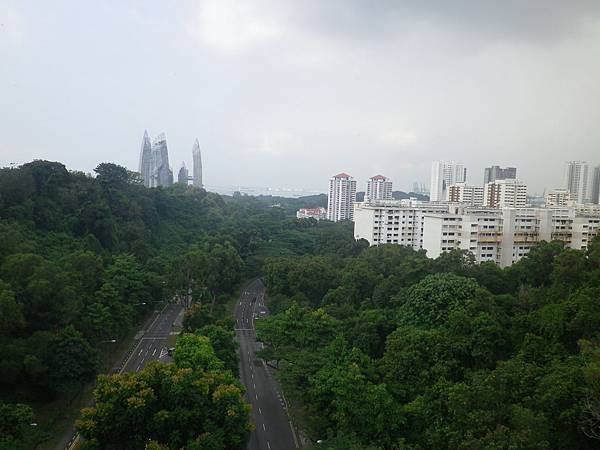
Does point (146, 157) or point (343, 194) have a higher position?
point (146, 157)

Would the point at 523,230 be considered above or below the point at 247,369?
above

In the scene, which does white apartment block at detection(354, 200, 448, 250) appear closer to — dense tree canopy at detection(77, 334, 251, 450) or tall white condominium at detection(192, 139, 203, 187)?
dense tree canopy at detection(77, 334, 251, 450)

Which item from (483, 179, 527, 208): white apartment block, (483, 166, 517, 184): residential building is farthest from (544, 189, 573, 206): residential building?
(483, 166, 517, 184): residential building

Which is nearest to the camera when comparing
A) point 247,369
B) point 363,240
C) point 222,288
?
point 247,369

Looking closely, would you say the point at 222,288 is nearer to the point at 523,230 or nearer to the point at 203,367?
the point at 203,367

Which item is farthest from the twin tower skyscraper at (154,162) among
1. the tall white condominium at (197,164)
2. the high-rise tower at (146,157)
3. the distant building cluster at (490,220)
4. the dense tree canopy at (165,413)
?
the dense tree canopy at (165,413)

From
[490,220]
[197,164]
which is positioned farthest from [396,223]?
[197,164]

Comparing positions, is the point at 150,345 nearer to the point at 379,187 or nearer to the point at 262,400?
the point at 262,400

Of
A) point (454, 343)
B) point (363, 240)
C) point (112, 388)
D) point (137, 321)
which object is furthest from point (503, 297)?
point (363, 240)
